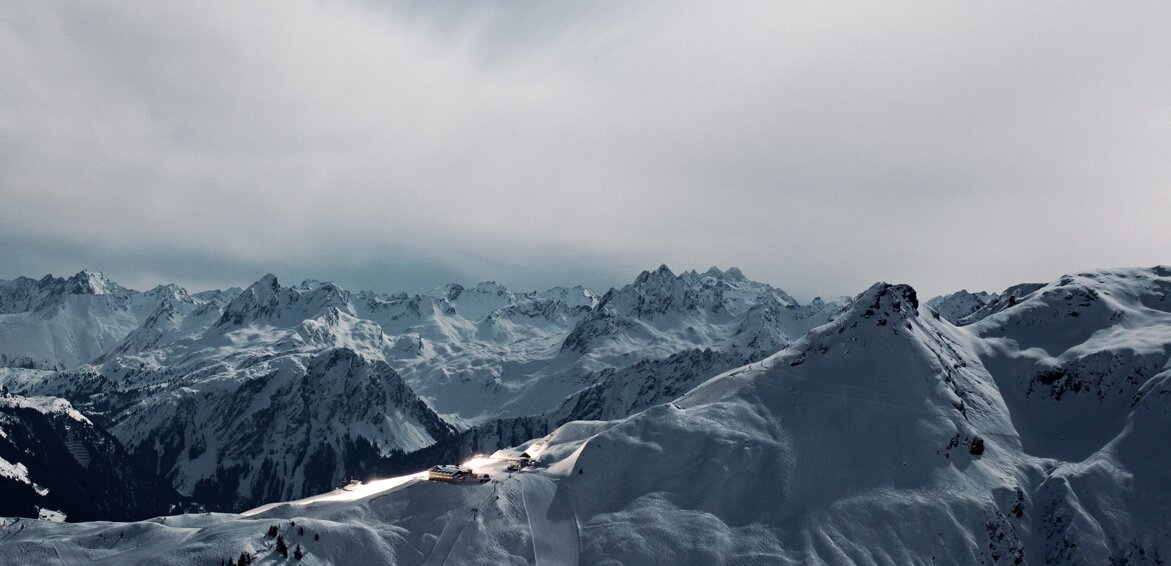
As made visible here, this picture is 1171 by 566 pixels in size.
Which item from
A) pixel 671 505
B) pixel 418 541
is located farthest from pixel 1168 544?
pixel 418 541

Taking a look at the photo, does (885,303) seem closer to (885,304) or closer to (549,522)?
(885,304)

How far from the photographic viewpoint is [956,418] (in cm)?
14038

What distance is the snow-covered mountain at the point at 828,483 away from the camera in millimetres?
110625

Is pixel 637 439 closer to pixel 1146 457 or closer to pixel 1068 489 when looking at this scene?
pixel 1068 489

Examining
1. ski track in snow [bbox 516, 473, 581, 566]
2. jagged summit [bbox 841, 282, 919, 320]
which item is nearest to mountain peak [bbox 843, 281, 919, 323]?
jagged summit [bbox 841, 282, 919, 320]

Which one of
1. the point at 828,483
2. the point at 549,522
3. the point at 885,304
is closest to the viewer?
the point at 549,522

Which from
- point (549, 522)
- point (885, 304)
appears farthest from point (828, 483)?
point (885, 304)

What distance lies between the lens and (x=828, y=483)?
4938 inches

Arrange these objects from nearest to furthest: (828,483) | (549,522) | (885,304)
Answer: (549,522)
(828,483)
(885,304)

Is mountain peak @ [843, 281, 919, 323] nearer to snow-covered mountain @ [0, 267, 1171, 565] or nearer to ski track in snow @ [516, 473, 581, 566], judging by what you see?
snow-covered mountain @ [0, 267, 1171, 565]

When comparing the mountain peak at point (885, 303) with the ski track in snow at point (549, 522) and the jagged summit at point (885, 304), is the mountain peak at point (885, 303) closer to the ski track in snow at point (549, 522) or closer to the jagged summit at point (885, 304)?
the jagged summit at point (885, 304)

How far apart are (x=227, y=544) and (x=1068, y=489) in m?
121

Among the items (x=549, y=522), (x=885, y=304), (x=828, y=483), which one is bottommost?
(x=549, y=522)

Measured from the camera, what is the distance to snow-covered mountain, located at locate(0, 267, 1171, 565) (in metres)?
111
